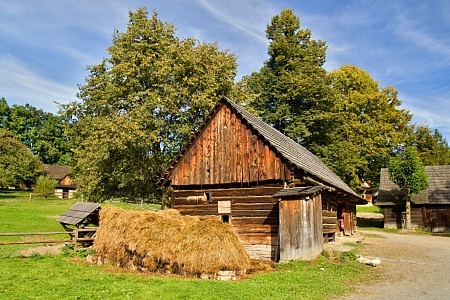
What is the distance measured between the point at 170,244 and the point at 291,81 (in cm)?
2704

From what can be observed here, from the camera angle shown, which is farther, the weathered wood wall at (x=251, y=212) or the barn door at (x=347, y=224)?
the barn door at (x=347, y=224)

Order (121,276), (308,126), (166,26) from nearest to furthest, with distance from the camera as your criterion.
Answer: (121,276) < (166,26) < (308,126)

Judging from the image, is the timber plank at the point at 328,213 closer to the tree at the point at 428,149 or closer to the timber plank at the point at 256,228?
the timber plank at the point at 256,228

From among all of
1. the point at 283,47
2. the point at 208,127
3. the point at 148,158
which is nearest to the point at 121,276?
the point at 208,127

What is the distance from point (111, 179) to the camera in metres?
24.6

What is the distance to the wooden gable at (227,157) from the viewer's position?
16.5 m

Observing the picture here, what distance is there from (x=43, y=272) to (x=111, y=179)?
12901 millimetres

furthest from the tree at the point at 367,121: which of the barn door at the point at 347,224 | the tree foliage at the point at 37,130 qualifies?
the tree foliage at the point at 37,130

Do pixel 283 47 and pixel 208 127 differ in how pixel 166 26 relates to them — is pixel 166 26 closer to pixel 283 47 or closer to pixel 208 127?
pixel 208 127

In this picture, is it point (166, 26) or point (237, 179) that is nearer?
point (237, 179)

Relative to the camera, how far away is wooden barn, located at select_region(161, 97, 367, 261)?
14414 millimetres

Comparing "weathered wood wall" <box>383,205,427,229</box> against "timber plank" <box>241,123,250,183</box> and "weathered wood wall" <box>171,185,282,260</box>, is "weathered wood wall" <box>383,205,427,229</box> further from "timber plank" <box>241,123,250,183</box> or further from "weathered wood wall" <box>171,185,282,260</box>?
"timber plank" <box>241,123,250,183</box>

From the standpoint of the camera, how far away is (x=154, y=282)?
35.1 ft

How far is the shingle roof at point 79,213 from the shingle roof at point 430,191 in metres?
27.7
